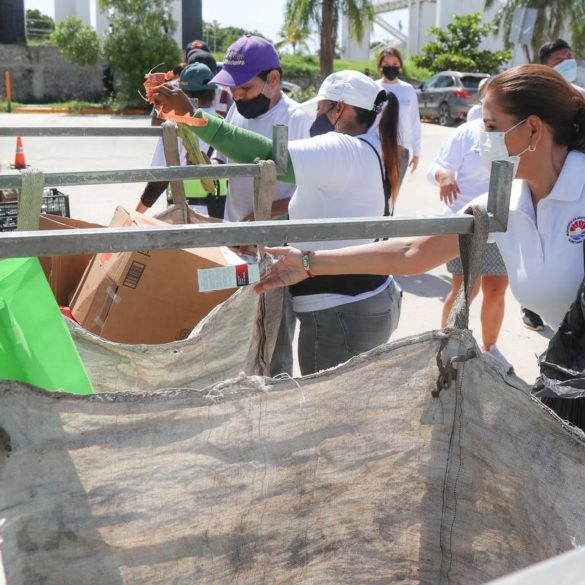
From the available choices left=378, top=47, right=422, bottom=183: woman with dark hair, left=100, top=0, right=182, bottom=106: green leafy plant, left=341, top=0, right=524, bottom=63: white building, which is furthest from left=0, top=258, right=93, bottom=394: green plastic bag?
left=341, top=0, right=524, bottom=63: white building

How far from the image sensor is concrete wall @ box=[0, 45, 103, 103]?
108ft

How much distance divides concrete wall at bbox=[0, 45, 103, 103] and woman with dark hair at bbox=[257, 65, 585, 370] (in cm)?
3288

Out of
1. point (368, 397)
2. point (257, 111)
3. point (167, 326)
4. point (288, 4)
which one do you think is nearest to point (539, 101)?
point (368, 397)

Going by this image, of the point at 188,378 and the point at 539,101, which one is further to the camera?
the point at 188,378

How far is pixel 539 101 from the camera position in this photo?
2072mm

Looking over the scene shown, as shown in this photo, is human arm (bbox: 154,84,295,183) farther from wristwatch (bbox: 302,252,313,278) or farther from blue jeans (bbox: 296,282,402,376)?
blue jeans (bbox: 296,282,402,376)

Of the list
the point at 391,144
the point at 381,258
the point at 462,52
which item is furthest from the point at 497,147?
the point at 462,52

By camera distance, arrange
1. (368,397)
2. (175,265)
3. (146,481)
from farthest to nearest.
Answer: (175,265)
(368,397)
(146,481)

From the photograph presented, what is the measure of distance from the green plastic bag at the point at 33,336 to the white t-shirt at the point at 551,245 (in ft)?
3.49

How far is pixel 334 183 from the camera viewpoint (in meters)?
2.51

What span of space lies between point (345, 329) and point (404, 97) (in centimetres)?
497

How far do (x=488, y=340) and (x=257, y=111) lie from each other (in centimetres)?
202

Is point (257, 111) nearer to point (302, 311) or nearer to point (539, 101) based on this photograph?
point (302, 311)

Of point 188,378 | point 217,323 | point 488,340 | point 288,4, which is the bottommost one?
point 488,340
